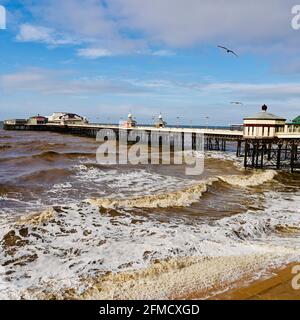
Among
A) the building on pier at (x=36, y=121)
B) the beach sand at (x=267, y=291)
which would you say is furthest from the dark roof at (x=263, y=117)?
the building on pier at (x=36, y=121)

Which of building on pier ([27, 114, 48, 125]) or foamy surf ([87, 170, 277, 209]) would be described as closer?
foamy surf ([87, 170, 277, 209])

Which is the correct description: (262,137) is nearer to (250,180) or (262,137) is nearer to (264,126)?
(264,126)

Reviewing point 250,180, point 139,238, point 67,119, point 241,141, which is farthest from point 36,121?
point 139,238

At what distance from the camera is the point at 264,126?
31047 mm

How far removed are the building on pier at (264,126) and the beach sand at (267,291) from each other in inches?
916

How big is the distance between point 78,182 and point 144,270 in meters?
14.9

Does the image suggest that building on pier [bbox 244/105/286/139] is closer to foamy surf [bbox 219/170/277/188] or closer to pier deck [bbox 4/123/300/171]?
pier deck [bbox 4/123/300/171]

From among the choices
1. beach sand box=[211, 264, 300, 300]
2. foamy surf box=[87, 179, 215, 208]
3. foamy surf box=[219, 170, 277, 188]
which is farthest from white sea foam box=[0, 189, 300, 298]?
foamy surf box=[219, 170, 277, 188]

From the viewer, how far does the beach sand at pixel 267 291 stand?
817 cm

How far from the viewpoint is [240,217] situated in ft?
50.1

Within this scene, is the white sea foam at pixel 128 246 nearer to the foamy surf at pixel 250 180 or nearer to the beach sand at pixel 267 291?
the beach sand at pixel 267 291

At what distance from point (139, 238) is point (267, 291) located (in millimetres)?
4814

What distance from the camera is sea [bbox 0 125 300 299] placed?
8.80m

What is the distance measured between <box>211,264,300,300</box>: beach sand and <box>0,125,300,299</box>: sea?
25 centimetres
